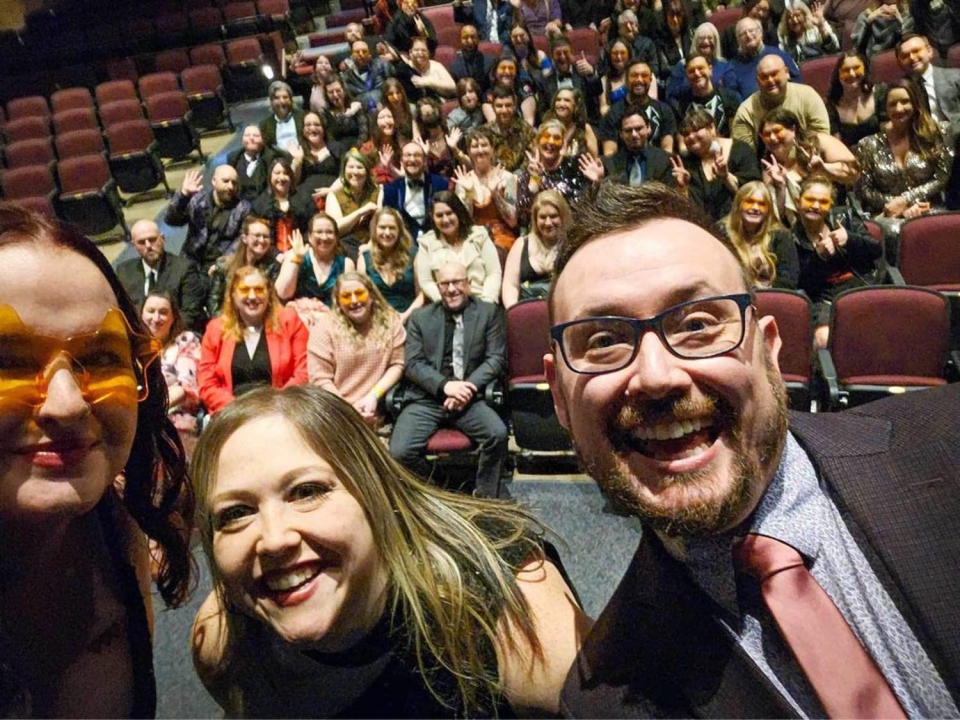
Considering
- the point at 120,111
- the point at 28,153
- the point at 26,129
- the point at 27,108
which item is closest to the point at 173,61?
the point at 120,111

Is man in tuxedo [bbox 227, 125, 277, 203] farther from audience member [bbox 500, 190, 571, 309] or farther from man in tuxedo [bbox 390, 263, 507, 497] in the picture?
man in tuxedo [bbox 390, 263, 507, 497]

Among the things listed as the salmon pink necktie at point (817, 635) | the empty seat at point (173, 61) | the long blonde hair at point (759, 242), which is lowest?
the long blonde hair at point (759, 242)

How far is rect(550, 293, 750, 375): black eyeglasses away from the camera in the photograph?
2.14 ft

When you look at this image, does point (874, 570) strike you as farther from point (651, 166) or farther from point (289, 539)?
point (651, 166)

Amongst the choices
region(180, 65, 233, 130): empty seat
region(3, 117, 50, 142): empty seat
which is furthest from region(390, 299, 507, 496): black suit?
region(3, 117, 50, 142): empty seat

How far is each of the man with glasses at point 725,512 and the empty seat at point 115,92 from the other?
6351 millimetres

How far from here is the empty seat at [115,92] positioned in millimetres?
5840

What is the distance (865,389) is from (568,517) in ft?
3.18

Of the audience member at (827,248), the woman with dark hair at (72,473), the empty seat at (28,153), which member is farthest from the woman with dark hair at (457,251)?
the empty seat at (28,153)

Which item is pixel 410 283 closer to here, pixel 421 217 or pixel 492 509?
pixel 421 217

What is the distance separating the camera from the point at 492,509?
1.07m

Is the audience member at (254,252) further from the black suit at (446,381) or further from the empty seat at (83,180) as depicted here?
the empty seat at (83,180)

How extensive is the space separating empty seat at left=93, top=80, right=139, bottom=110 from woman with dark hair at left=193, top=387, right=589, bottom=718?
20.2 ft

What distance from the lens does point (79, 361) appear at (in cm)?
45
